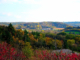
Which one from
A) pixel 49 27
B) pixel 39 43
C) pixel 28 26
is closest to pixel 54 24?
pixel 49 27

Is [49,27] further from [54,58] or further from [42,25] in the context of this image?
[54,58]

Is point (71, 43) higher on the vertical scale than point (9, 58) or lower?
lower

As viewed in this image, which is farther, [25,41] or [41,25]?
[41,25]

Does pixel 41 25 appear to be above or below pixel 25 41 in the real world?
below

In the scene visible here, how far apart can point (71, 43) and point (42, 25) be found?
7921 cm

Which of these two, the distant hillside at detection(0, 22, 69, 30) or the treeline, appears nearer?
the treeline

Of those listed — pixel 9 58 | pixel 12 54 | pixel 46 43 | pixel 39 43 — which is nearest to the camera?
pixel 9 58

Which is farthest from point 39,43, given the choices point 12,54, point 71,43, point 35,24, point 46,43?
point 35,24

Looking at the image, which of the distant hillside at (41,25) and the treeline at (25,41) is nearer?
the treeline at (25,41)

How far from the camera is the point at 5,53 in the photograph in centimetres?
632

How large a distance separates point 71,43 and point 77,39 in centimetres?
827

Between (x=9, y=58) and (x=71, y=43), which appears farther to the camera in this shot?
(x=71, y=43)

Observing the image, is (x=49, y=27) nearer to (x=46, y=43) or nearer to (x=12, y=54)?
(x=46, y=43)

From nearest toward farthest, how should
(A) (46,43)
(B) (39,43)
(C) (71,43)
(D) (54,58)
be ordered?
(D) (54,58)
(B) (39,43)
(A) (46,43)
(C) (71,43)
